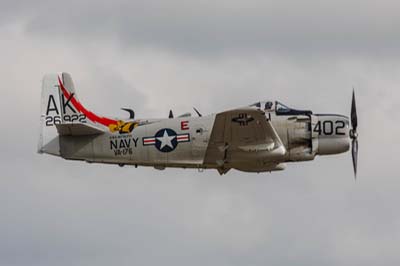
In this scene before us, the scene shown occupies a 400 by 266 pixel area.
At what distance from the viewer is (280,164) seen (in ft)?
128

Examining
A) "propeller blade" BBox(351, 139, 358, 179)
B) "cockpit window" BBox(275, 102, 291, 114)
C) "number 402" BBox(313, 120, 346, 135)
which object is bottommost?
"propeller blade" BBox(351, 139, 358, 179)

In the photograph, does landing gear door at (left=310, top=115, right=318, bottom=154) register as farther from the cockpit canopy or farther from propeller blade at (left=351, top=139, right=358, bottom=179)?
propeller blade at (left=351, top=139, right=358, bottom=179)

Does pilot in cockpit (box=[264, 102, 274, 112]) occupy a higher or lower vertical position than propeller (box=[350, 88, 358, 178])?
higher

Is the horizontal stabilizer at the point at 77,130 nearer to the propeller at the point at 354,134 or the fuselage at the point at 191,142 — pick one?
the fuselage at the point at 191,142

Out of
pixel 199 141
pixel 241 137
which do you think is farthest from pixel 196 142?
pixel 241 137

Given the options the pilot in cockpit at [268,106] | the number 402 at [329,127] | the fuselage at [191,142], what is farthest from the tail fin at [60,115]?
the number 402 at [329,127]

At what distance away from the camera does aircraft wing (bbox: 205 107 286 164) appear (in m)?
35.8

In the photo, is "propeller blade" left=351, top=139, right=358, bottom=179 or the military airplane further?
"propeller blade" left=351, top=139, right=358, bottom=179

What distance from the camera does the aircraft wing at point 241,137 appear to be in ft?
117

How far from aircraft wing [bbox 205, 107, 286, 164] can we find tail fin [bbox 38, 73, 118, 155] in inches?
152

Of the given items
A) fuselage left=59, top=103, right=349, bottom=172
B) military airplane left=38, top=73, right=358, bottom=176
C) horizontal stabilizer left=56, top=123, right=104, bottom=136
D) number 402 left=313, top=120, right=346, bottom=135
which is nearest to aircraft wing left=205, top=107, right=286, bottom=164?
military airplane left=38, top=73, right=358, bottom=176

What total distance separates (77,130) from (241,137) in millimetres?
5285

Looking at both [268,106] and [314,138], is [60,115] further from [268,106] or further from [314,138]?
[314,138]

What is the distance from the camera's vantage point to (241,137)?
36.7 m
